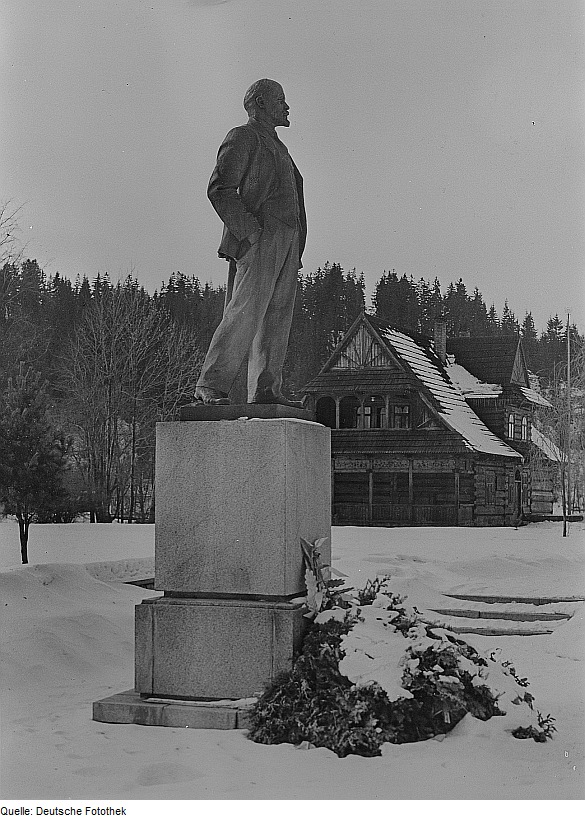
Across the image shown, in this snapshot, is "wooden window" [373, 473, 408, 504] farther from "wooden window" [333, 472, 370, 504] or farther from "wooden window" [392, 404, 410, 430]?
"wooden window" [392, 404, 410, 430]

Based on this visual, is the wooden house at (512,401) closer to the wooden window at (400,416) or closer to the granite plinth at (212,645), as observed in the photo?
the wooden window at (400,416)

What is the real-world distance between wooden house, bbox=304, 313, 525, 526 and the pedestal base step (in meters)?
17.3

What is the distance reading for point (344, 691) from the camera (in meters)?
5.55

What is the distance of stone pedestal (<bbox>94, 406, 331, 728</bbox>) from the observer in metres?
5.98

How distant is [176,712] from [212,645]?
0.44 meters

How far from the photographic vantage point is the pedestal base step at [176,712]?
574 centimetres

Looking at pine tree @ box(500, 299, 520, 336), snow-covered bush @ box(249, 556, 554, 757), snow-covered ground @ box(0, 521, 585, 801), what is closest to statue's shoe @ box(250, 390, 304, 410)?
snow-covered bush @ box(249, 556, 554, 757)

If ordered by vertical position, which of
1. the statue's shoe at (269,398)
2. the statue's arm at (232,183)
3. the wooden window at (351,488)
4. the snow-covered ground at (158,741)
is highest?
the statue's arm at (232,183)

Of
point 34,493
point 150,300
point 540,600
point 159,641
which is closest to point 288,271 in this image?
point 159,641

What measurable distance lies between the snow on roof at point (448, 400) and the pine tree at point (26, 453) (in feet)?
41.0

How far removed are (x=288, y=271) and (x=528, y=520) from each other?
18.0 metres

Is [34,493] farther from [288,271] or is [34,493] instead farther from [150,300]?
[150,300]

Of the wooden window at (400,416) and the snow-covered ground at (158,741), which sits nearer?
the snow-covered ground at (158,741)

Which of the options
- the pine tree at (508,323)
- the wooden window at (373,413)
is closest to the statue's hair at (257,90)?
the wooden window at (373,413)
